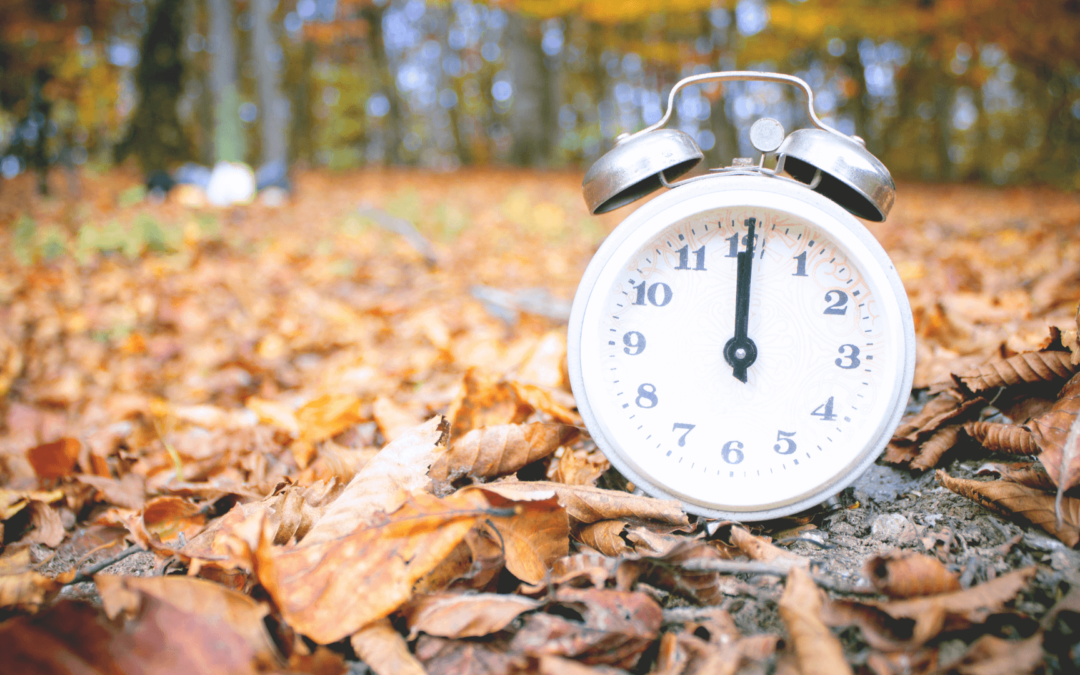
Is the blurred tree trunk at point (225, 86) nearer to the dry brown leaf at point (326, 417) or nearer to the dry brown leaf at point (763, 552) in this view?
the dry brown leaf at point (326, 417)

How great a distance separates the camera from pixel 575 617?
0.94 metres

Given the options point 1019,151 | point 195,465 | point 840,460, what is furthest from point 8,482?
point 1019,151

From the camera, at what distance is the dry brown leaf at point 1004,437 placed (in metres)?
1.14

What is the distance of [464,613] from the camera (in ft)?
2.96

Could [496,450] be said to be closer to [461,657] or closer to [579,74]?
[461,657]

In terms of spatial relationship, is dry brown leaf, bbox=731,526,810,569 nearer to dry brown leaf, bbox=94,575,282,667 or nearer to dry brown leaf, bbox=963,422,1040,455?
dry brown leaf, bbox=963,422,1040,455

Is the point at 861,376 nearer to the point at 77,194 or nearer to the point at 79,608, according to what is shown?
the point at 79,608

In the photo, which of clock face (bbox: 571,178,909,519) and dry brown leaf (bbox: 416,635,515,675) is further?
clock face (bbox: 571,178,909,519)

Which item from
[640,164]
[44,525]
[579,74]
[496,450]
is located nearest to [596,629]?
[496,450]

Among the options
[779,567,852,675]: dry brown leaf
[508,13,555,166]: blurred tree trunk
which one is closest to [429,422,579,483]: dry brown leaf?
[779,567,852,675]: dry brown leaf

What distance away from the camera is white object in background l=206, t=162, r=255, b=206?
742cm

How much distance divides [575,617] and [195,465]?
127cm

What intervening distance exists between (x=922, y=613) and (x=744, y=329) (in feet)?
1.66

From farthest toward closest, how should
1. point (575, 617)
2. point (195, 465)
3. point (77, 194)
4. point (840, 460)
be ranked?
1. point (77, 194)
2. point (195, 465)
3. point (840, 460)
4. point (575, 617)
